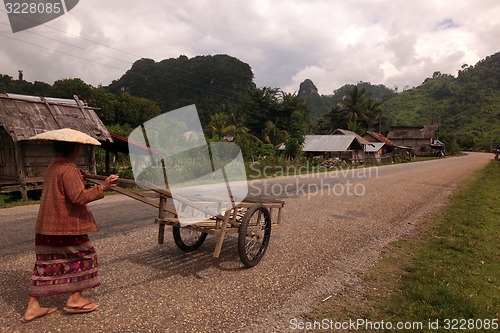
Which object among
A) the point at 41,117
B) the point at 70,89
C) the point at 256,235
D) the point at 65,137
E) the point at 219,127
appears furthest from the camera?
the point at 70,89

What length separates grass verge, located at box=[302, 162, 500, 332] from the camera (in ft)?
11.7

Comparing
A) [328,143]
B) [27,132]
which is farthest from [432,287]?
[328,143]

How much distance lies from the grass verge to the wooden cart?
149 centimetres

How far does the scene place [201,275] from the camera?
4.66 metres

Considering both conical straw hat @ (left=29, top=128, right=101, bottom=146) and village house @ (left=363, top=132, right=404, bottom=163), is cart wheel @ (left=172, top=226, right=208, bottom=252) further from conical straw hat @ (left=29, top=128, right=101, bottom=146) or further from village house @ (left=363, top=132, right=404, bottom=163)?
village house @ (left=363, top=132, right=404, bottom=163)

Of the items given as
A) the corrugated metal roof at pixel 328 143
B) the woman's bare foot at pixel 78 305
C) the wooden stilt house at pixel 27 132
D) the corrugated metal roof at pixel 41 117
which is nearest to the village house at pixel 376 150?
the corrugated metal roof at pixel 328 143

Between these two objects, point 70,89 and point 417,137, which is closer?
point 70,89

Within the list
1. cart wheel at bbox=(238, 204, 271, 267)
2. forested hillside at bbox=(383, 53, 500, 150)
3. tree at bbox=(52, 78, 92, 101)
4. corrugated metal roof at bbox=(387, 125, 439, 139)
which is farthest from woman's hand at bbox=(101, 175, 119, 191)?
forested hillside at bbox=(383, 53, 500, 150)

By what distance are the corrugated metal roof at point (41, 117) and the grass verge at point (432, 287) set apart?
12114mm

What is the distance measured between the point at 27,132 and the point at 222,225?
11.1m

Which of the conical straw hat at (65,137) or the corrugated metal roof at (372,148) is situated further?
the corrugated metal roof at (372,148)

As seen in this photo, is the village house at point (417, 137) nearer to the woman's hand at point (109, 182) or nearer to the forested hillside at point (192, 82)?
the forested hillside at point (192, 82)

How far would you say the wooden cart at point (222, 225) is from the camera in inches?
177

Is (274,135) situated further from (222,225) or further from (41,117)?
(222,225)
